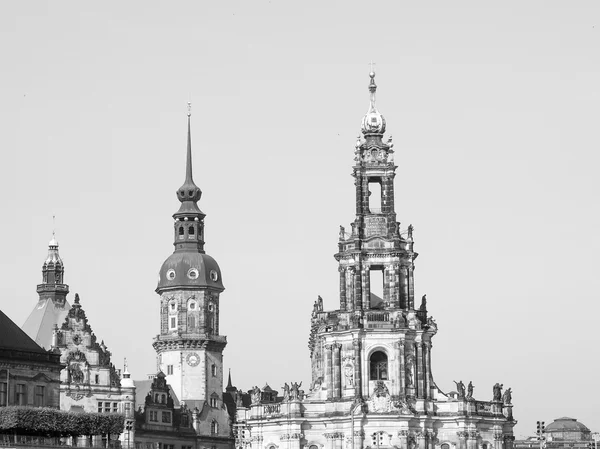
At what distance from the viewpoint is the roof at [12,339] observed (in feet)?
445

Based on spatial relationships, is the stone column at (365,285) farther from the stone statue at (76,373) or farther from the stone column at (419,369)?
the stone statue at (76,373)

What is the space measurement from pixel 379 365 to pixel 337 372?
401 cm

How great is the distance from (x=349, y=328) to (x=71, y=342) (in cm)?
2633

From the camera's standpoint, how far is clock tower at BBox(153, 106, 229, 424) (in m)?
184

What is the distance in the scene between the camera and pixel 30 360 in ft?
449

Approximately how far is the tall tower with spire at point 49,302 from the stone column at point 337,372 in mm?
28642

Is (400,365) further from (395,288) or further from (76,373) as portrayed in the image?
(76,373)

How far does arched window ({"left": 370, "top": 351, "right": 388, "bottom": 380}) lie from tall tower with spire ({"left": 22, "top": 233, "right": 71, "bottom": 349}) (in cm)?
3164

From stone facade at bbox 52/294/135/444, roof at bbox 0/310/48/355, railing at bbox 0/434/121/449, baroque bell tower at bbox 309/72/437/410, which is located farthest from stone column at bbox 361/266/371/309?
railing at bbox 0/434/121/449

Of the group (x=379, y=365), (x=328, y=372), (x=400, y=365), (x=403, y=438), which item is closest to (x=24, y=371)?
(x=328, y=372)

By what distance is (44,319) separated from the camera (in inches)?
6801

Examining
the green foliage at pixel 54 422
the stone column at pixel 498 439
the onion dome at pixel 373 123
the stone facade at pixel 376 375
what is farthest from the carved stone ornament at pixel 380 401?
the green foliage at pixel 54 422

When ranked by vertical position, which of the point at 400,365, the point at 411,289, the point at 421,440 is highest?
the point at 411,289

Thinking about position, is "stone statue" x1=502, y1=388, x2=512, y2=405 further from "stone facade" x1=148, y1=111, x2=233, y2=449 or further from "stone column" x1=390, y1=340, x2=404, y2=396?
"stone facade" x1=148, y1=111, x2=233, y2=449
